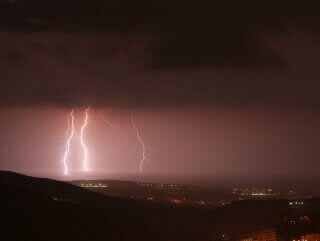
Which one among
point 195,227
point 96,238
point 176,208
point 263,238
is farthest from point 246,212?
point 96,238

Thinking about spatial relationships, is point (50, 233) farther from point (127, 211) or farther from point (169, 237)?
point (127, 211)

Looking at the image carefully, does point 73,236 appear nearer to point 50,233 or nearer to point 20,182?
point 50,233

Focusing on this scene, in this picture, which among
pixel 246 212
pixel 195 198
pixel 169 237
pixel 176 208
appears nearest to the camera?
pixel 169 237

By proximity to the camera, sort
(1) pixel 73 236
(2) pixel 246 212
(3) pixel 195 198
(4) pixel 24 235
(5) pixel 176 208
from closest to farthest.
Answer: (4) pixel 24 235
(1) pixel 73 236
(2) pixel 246 212
(5) pixel 176 208
(3) pixel 195 198

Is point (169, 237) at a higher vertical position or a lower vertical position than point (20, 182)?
lower

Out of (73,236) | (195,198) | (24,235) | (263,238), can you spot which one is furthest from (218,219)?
(195,198)

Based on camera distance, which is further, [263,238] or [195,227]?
[195,227]
